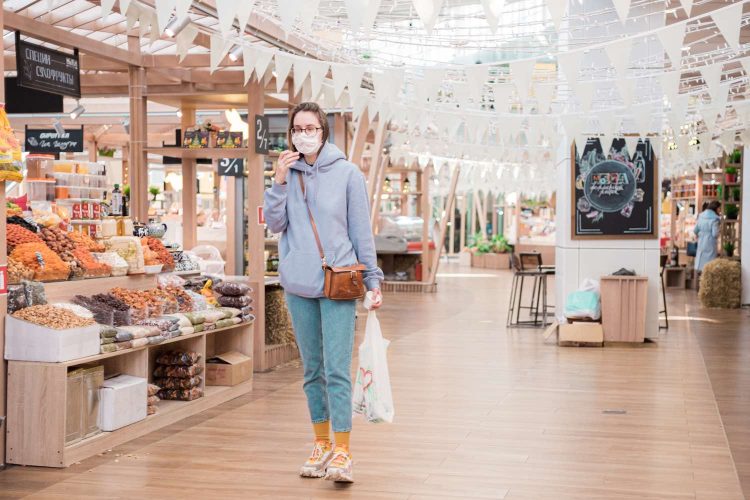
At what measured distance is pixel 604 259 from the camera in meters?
10.4

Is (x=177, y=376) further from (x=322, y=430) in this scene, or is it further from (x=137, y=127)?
(x=137, y=127)

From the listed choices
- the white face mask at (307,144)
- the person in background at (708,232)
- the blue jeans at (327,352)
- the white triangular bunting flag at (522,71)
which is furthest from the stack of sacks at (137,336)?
the person in background at (708,232)

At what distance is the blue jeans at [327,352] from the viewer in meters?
4.34

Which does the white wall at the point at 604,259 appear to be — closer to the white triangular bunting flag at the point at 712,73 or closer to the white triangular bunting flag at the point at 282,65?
the white triangular bunting flag at the point at 712,73

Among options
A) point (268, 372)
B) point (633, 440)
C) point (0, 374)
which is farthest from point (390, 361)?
point (0, 374)

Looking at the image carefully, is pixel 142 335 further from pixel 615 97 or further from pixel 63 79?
pixel 615 97

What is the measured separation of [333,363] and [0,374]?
5.43ft

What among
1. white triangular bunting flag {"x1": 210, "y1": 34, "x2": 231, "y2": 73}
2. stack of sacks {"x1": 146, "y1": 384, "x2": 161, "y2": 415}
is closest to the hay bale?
white triangular bunting flag {"x1": 210, "y1": 34, "x2": 231, "y2": 73}

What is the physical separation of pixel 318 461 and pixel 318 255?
0.94 metres

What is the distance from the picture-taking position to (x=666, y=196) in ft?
92.2

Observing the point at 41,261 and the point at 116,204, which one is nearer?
the point at 41,261

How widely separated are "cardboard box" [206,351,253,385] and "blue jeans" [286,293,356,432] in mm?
2311

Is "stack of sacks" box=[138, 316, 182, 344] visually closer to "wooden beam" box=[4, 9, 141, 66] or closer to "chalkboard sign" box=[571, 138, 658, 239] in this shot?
"wooden beam" box=[4, 9, 141, 66]

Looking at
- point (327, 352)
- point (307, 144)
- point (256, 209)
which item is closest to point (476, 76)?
point (256, 209)
